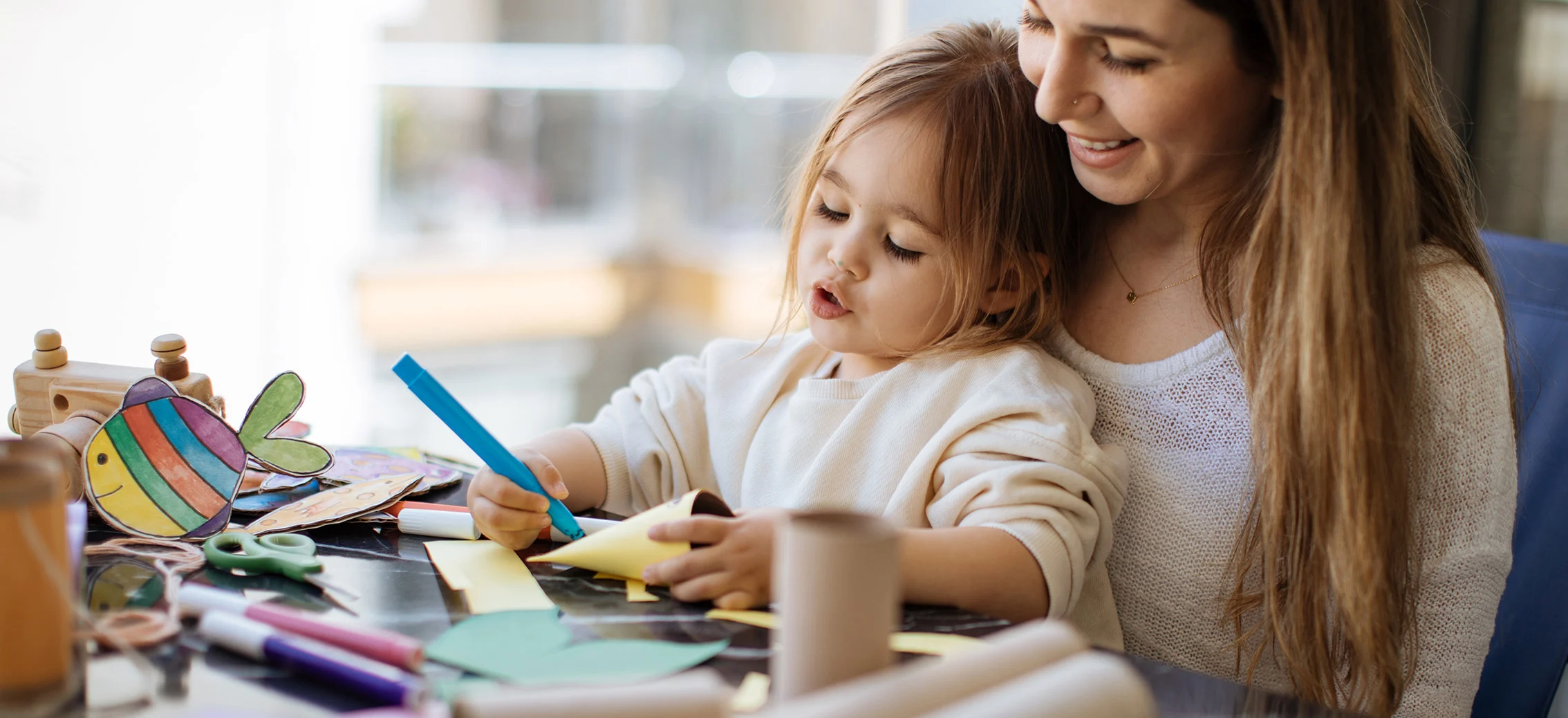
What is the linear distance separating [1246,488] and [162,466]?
2.76 ft

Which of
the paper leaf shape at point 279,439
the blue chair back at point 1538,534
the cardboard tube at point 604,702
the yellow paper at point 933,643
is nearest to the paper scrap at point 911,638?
the yellow paper at point 933,643

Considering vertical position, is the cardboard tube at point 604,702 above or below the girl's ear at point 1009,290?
below

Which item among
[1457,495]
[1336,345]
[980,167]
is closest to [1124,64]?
[980,167]

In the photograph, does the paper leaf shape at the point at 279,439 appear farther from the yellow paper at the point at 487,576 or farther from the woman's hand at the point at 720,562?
the woman's hand at the point at 720,562

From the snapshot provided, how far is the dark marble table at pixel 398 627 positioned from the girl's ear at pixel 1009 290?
0.38m

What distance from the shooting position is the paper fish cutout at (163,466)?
83 cm

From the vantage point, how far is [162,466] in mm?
851

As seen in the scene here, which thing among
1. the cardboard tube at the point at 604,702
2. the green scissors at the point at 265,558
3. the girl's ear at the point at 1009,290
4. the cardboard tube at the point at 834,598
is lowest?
the green scissors at the point at 265,558

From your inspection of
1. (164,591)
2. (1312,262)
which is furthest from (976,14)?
(164,591)

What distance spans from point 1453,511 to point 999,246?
423 mm

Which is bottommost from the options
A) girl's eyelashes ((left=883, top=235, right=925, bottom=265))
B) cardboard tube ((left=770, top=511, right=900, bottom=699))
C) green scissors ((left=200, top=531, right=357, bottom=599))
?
green scissors ((left=200, top=531, right=357, bottom=599))

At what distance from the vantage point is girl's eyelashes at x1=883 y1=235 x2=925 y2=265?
1.05 meters

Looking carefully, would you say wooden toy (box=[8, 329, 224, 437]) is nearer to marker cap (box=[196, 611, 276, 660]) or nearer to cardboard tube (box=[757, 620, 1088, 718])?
marker cap (box=[196, 611, 276, 660])

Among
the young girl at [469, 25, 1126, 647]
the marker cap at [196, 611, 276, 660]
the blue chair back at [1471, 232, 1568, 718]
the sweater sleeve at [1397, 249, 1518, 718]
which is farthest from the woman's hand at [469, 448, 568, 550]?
the blue chair back at [1471, 232, 1568, 718]
